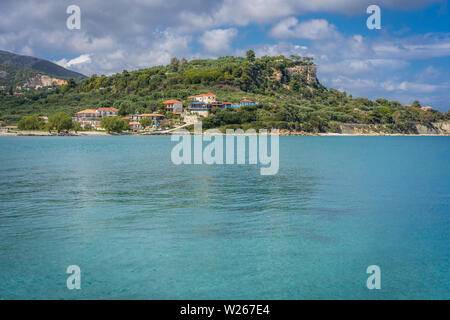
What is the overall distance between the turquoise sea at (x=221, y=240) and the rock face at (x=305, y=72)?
168917 mm

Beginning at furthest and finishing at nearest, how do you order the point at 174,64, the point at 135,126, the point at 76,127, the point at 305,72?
1. the point at 174,64
2. the point at 305,72
3. the point at 135,126
4. the point at 76,127

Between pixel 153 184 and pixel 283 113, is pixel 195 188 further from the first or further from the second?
pixel 283 113

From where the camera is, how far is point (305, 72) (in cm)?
18538

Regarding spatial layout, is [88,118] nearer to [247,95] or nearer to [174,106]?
[174,106]

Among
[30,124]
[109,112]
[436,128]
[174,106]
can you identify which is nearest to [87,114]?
[109,112]

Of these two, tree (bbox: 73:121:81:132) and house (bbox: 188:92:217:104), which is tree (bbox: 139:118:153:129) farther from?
house (bbox: 188:92:217:104)

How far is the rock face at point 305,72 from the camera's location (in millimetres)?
181887

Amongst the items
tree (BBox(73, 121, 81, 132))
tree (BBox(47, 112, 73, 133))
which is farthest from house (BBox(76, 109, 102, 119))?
tree (BBox(47, 112, 73, 133))

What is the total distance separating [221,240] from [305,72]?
185 metres

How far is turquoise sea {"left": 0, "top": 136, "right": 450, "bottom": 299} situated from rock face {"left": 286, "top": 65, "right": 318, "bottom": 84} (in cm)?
16892

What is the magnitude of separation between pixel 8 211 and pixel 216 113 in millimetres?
102953

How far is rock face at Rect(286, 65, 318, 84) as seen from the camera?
597 feet

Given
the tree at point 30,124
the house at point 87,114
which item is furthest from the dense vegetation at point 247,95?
the tree at point 30,124
